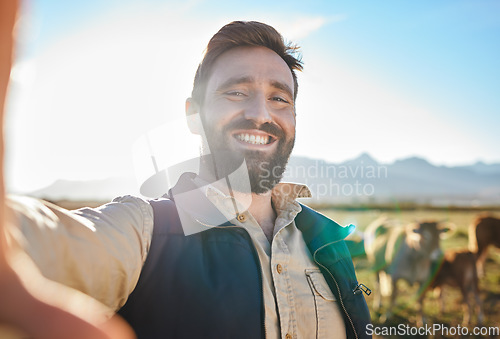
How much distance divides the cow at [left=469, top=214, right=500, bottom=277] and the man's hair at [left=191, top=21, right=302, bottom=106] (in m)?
11.1

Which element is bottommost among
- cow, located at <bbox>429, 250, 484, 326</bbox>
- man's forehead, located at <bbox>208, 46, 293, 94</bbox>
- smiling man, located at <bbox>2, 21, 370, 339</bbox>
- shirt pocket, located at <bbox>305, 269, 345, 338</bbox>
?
cow, located at <bbox>429, 250, 484, 326</bbox>

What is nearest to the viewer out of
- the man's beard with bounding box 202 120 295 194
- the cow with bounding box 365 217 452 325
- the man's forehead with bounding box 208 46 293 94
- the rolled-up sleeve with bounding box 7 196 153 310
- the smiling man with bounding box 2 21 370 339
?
the rolled-up sleeve with bounding box 7 196 153 310

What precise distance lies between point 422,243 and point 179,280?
9.68 m

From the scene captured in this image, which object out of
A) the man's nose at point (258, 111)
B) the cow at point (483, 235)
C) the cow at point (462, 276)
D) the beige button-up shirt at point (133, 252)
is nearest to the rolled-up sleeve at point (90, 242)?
the beige button-up shirt at point (133, 252)

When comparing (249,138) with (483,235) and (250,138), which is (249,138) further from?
(483,235)

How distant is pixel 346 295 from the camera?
240 centimetres

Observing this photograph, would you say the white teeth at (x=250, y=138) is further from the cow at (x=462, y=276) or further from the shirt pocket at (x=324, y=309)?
the cow at (x=462, y=276)

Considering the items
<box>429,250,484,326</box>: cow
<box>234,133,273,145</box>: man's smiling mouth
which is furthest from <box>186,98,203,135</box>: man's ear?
<box>429,250,484,326</box>: cow

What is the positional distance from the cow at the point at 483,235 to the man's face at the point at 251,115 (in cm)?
1095

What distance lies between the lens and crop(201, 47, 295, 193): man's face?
9.19 feet

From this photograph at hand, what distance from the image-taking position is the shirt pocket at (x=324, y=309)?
2.19 m

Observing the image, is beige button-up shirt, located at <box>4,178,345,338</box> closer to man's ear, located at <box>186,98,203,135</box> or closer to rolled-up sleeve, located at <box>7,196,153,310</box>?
rolled-up sleeve, located at <box>7,196,153,310</box>

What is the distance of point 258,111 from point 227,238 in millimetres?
1217

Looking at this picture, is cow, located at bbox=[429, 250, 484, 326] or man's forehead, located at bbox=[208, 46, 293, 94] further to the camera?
cow, located at bbox=[429, 250, 484, 326]
